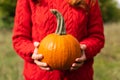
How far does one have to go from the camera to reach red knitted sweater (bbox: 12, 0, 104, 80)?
412 centimetres

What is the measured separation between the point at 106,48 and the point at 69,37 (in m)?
8.45

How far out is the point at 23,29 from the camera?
13.6 ft

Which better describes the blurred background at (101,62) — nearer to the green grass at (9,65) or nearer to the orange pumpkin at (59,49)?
the green grass at (9,65)

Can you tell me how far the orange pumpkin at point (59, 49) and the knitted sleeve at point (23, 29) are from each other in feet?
1.02

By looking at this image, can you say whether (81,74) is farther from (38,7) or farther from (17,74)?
(17,74)

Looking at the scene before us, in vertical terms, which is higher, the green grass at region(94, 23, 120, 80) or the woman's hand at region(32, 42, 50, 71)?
the woman's hand at region(32, 42, 50, 71)

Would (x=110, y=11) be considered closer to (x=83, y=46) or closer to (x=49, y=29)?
(x=49, y=29)

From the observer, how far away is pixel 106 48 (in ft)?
40.2

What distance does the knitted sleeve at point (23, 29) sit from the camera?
4.13 metres

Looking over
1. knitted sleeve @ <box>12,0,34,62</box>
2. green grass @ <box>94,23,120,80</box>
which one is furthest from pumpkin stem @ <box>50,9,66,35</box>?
green grass @ <box>94,23,120,80</box>

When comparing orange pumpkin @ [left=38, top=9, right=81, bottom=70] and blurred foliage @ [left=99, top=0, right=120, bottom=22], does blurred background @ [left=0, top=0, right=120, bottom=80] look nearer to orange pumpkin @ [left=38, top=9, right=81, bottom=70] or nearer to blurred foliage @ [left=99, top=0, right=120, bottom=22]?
orange pumpkin @ [left=38, top=9, right=81, bottom=70]

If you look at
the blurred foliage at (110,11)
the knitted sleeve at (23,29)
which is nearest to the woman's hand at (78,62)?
the knitted sleeve at (23,29)

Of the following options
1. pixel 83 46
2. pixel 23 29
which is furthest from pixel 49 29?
pixel 83 46

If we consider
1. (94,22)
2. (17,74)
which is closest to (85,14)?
(94,22)
